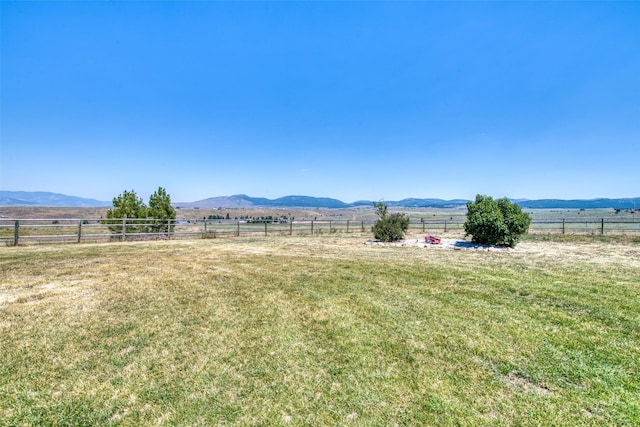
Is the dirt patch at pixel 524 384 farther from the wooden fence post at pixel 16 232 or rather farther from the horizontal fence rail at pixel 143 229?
the wooden fence post at pixel 16 232

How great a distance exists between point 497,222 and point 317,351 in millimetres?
12544

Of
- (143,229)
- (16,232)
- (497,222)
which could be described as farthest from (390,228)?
(16,232)

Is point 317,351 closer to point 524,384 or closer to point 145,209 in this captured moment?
point 524,384

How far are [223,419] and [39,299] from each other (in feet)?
16.2

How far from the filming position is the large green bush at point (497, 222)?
13188 mm

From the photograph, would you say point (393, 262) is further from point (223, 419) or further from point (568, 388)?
point (223, 419)

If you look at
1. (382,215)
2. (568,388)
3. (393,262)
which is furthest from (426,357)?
(382,215)

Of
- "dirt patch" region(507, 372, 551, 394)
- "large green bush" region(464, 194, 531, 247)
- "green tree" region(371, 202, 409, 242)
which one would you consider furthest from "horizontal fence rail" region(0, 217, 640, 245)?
"dirt patch" region(507, 372, 551, 394)

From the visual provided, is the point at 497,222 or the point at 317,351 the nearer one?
the point at 317,351

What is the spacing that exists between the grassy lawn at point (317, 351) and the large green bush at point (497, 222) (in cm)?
652

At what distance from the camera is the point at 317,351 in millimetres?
3584

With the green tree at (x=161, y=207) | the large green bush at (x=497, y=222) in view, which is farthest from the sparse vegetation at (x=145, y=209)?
the large green bush at (x=497, y=222)

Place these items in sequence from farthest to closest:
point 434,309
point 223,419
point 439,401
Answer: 1. point 434,309
2. point 439,401
3. point 223,419

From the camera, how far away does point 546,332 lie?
13.1 feet
